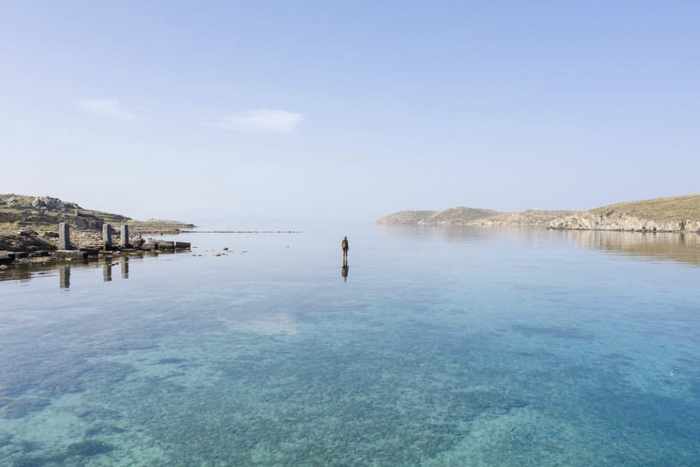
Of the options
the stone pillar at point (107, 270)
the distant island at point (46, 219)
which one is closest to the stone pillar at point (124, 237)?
the distant island at point (46, 219)

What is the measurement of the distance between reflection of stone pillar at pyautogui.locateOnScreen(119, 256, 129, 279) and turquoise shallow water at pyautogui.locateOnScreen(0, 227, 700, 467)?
8482 millimetres

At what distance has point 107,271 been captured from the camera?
41.4 m

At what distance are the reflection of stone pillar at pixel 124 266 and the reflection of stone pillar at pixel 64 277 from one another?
427 centimetres

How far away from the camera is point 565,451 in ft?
33.1

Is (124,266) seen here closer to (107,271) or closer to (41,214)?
(107,271)

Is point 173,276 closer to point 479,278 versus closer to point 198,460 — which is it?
point 479,278

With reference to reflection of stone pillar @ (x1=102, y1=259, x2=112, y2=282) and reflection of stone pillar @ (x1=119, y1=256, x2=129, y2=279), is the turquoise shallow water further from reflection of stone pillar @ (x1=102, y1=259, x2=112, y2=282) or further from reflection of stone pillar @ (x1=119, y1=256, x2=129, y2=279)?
reflection of stone pillar @ (x1=119, y1=256, x2=129, y2=279)

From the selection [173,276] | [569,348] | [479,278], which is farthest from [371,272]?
[569,348]

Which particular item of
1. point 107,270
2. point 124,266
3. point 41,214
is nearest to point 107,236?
point 124,266

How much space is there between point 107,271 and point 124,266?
177 inches

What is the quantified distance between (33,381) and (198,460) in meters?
8.10

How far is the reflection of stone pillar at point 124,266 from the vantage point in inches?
1538

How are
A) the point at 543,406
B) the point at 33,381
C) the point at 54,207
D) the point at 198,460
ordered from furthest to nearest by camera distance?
1. the point at 54,207
2. the point at 33,381
3. the point at 543,406
4. the point at 198,460

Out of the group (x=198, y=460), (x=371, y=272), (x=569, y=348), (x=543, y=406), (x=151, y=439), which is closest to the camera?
(x=198, y=460)
